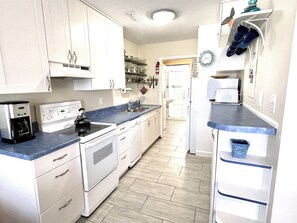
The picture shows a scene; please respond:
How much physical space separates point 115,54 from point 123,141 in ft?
4.82

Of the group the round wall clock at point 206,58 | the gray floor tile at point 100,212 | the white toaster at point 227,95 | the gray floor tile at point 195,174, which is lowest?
the gray floor tile at point 100,212

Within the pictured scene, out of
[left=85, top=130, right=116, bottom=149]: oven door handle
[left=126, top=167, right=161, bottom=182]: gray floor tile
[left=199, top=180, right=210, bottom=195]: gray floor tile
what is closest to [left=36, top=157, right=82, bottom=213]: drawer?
[left=85, top=130, right=116, bottom=149]: oven door handle

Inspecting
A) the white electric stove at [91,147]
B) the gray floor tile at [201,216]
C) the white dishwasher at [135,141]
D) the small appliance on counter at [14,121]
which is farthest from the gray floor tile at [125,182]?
the small appliance on counter at [14,121]

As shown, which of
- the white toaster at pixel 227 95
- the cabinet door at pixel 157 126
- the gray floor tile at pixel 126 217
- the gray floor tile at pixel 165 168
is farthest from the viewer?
the cabinet door at pixel 157 126

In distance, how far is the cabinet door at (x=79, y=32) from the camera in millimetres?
1911

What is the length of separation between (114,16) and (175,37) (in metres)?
1.67

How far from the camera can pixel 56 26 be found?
171cm

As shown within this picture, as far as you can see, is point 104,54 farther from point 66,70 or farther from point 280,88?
point 280,88

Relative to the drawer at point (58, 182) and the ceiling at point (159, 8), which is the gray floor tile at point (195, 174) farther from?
the ceiling at point (159, 8)

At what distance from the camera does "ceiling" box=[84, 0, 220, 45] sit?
214cm

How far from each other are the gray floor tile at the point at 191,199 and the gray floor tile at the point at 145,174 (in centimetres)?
45

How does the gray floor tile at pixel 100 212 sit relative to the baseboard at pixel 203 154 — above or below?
below

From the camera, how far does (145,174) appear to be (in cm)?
266

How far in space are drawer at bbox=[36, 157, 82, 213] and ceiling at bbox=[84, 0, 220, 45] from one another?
2.02m
